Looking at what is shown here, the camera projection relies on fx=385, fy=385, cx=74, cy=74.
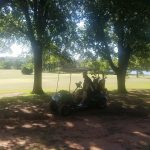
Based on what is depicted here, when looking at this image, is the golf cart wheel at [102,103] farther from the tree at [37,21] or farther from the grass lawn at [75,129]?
the tree at [37,21]

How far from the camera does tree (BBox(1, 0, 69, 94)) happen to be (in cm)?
2641

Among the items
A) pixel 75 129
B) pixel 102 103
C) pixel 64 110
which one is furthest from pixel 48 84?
pixel 75 129

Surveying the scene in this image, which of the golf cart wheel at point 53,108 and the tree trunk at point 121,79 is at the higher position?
the tree trunk at point 121,79

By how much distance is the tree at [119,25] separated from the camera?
77.8ft

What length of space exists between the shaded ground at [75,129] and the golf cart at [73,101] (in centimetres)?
32

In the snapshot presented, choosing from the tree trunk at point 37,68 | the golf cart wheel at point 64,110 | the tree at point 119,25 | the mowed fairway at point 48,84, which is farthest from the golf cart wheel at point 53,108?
the mowed fairway at point 48,84

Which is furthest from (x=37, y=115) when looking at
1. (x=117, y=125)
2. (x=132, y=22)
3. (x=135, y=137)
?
(x=132, y=22)

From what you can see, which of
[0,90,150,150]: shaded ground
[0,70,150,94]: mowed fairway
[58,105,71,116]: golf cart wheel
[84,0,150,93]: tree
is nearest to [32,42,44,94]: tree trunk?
[84,0,150,93]: tree

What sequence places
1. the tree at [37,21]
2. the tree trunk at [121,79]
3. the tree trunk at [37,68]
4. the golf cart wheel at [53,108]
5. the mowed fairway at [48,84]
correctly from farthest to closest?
the mowed fairway at [48,84]
the tree trunk at [121,79]
the tree trunk at [37,68]
the tree at [37,21]
the golf cart wheel at [53,108]

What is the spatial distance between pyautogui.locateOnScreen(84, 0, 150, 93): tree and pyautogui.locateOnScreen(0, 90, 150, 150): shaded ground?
6.62 metres

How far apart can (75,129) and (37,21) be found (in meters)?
14.9

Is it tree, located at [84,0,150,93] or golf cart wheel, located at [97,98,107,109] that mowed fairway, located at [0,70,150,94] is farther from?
golf cart wheel, located at [97,98,107,109]

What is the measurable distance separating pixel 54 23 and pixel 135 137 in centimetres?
1575

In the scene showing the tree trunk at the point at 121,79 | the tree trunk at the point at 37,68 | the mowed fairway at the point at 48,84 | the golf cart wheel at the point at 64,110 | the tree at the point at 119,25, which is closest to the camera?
the golf cart wheel at the point at 64,110
